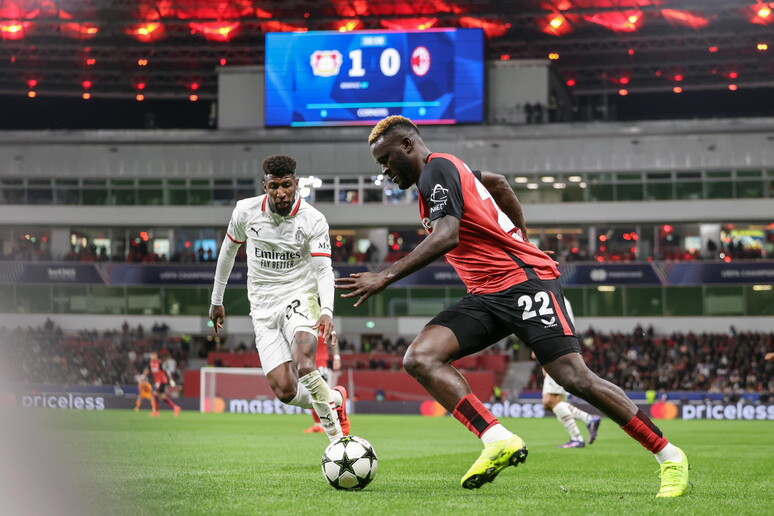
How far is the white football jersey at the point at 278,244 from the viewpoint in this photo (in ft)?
32.2

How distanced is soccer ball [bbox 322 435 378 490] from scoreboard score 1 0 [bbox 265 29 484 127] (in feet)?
134

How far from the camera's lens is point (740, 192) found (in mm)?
48344

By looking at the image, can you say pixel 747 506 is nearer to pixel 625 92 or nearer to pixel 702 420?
pixel 702 420

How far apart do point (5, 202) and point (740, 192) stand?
36.8 m

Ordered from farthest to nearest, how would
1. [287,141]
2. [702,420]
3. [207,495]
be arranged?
[287,141] < [702,420] < [207,495]

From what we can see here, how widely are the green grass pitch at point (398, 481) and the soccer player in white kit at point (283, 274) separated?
905 millimetres

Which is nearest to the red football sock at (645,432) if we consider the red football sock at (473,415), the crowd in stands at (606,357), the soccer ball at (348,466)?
the red football sock at (473,415)

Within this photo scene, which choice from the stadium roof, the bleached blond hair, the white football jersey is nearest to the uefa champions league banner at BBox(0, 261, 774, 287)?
the stadium roof

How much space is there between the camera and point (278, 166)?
927cm

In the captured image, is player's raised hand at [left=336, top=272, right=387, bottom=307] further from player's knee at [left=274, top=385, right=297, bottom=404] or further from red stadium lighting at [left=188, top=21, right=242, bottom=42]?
red stadium lighting at [left=188, top=21, right=242, bottom=42]

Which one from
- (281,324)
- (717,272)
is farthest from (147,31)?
(281,324)

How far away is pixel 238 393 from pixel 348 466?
28.7 m

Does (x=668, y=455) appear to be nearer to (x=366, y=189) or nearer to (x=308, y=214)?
(x=308, y=214)

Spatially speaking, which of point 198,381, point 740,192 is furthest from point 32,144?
point 740,192
